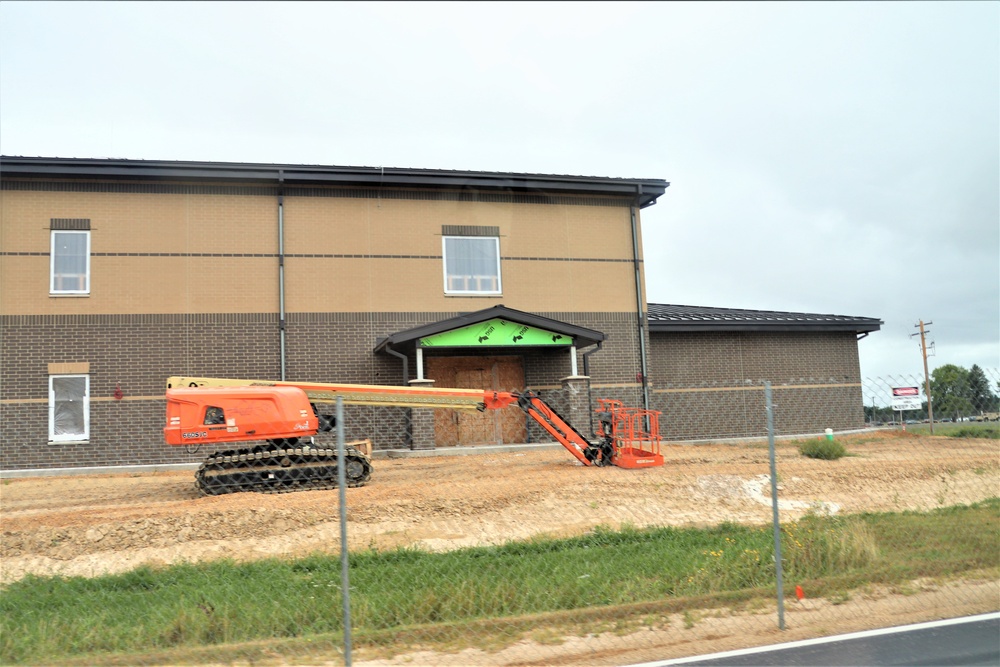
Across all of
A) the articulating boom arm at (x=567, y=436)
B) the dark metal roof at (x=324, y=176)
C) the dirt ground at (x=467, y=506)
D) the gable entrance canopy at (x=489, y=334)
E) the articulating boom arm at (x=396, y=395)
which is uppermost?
the dark metal roof at (x=324, y=176)

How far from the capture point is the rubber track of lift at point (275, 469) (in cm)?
1417

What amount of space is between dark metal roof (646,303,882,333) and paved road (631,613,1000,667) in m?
17.8

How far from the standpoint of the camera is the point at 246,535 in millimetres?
11234

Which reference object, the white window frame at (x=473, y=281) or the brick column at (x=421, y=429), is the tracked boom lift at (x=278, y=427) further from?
the white window frame at (x=473, y=281)

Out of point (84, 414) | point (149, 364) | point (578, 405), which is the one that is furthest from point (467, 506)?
point (84, 414)

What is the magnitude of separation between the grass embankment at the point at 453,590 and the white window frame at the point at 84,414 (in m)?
11.7

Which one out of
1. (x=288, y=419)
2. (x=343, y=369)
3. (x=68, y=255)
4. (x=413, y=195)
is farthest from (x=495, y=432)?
(x=68, y=255)

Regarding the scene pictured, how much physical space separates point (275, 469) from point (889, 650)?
10473 mm

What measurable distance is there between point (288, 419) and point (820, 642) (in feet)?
32.4

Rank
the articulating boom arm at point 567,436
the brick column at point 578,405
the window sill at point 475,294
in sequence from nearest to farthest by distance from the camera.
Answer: the articulating boom arm at point 567,436 → the brick column at point 578,405 → the window sill at point 475,294

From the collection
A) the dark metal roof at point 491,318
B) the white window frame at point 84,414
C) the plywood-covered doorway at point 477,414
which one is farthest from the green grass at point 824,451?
the white window frame at point 84,414

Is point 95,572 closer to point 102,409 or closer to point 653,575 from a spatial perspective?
point 653,575

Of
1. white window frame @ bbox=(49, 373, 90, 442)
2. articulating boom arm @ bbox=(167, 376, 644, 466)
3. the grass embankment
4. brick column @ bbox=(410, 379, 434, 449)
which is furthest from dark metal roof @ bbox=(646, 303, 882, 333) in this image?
white window frame @ bbox=(49, 373, 90, 442)

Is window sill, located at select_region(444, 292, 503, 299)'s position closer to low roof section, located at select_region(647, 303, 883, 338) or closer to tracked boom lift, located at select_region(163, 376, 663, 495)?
low roof section, located at select_region(647, 303, 883, 338)
